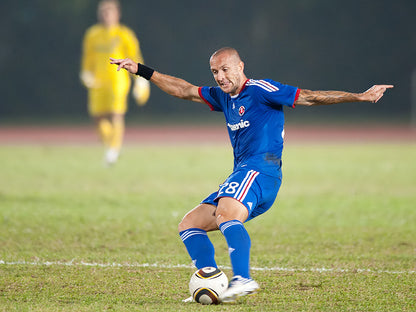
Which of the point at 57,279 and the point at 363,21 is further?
the point at 363,21

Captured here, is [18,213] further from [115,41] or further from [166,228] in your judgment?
[115,41]

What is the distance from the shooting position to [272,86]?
4.95m

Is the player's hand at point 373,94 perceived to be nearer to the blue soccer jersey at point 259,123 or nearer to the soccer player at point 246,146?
the soccer player at point 246,146

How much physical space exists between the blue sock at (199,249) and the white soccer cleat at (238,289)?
A: 435 mm

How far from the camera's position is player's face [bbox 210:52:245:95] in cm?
496

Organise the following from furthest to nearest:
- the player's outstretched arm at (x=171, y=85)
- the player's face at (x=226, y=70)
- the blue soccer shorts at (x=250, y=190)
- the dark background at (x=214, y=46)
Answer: the dark background at (x=214, y=46) < the player's outstretched arm at (x=171, y=85) < the player's face at (x=226, y=70) < the blue soccer shorts at (x=250, y=190)

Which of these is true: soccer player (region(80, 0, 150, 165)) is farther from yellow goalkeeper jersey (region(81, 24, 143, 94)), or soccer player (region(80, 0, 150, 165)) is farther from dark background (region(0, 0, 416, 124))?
dark background (region(0, 0, 416, 124))

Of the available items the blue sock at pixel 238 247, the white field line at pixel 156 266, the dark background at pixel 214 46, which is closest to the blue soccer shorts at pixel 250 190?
the blue sock at pixel 238 247

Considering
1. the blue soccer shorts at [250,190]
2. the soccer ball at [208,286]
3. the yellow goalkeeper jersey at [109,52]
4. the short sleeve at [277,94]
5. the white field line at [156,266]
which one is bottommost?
the white field line at [156,266]

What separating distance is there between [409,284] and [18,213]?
5.47 meters

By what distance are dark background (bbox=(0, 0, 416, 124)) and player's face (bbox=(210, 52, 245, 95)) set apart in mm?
26590

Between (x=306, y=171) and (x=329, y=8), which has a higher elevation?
(x=329, y=8)

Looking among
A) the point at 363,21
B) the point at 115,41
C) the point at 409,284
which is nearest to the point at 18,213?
the point at 409,284

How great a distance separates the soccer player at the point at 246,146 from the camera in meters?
4.73
